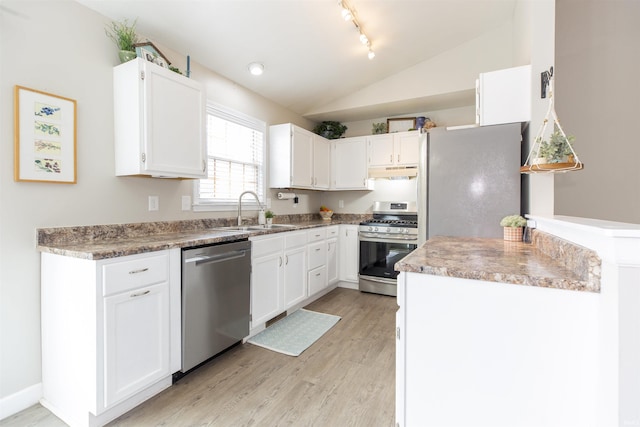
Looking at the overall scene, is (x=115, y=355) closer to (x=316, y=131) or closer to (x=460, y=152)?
(x=460, y=152)

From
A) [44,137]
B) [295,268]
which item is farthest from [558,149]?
[44,137]

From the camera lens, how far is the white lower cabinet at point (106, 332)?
1533mm

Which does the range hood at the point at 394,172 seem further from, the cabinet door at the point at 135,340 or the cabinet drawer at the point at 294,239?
the cabinet door at the point at 135,340

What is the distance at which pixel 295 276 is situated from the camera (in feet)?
10.4

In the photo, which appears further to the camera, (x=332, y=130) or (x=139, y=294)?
(x=332, y=130)

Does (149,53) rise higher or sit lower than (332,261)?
higher

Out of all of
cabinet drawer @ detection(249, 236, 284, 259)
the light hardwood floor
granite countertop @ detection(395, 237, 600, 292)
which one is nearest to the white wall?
the light hardwood floor

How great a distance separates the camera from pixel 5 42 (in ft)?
5.39

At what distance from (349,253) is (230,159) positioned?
1948mm

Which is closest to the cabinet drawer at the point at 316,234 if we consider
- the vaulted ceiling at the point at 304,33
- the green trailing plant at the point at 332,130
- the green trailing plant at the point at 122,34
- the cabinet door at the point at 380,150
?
the cabinet door at the point at 380,150

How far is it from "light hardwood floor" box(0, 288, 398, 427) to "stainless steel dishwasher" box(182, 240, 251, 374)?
18 cm

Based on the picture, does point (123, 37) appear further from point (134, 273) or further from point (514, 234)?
point (514, 234)

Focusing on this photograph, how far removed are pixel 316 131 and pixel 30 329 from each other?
12.7 ft

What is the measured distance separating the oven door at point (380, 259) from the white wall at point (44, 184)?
257 cm
